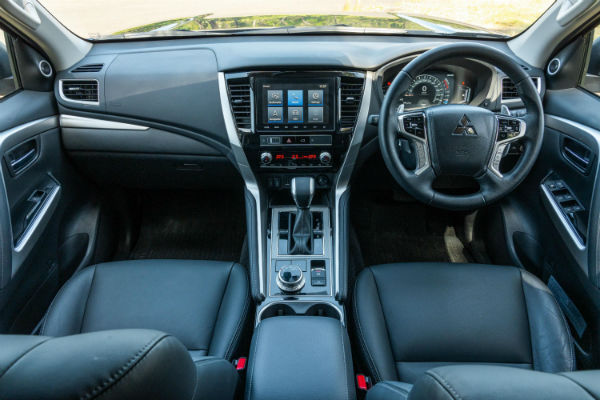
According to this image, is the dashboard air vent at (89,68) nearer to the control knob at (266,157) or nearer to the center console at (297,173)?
the center console at (297,173)

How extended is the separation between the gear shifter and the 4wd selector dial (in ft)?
0.54

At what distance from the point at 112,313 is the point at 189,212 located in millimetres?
1324

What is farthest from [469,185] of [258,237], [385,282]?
[258,237]

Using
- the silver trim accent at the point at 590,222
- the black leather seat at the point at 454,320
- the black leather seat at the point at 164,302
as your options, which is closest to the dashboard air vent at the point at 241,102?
the black leather seat at the point at 164,302

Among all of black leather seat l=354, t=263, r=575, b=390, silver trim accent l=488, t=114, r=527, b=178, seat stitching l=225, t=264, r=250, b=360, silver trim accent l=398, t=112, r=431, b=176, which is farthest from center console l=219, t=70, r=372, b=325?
silver trim accent l=488, t=114, r=527, b=178

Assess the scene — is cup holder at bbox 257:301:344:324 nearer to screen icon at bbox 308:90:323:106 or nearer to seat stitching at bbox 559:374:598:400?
screen icon at bbox 308:90:323:106

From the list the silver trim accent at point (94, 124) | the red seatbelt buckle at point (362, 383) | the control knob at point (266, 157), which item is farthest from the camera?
the silver trim accent at point (94, 124)

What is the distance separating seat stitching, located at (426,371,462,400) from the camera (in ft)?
2.05

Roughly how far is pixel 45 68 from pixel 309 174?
1.28 m

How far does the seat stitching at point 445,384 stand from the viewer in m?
0.62

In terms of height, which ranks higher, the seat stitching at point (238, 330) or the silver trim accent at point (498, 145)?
the silver trim accent at point (498, 145)

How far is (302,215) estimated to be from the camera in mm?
1989

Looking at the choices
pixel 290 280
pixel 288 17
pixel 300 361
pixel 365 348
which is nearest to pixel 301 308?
pixel 290 280

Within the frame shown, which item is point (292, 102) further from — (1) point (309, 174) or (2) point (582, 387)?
(2) point (582, 387)
